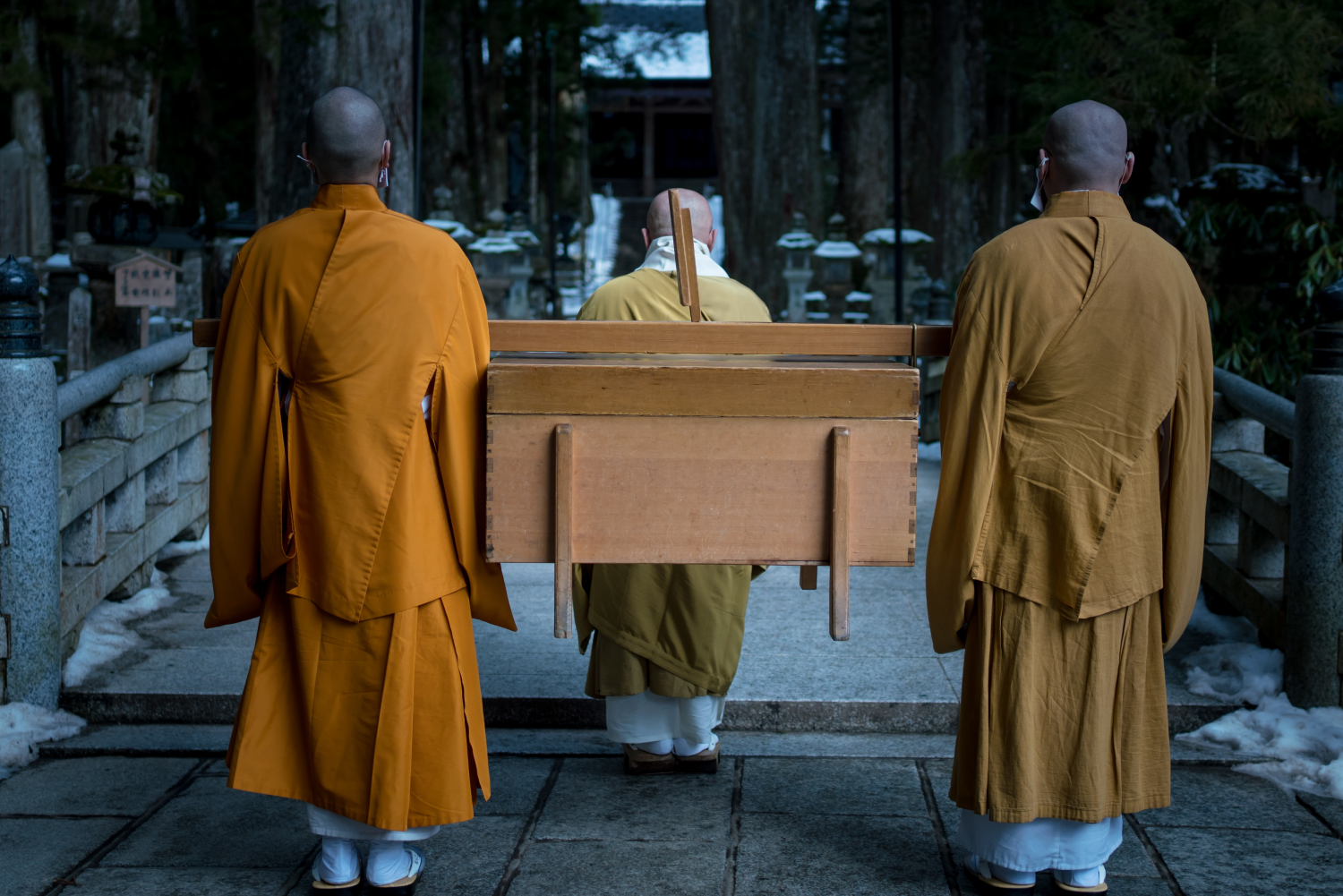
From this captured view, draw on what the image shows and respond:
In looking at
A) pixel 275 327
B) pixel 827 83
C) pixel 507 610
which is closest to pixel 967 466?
pixel 507 610

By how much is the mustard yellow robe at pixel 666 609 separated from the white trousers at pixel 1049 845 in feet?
3.22

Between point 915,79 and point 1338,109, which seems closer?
point 1338,109

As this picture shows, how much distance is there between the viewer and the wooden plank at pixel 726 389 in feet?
8.77

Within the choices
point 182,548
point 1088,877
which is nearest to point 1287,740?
point 1088,877

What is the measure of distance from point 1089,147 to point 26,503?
315cm

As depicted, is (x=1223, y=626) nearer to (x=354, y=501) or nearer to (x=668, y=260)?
(x=668, y=260)

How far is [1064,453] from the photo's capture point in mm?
2840

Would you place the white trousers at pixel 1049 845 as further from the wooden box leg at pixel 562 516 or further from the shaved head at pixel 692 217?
the shaved head at pixel 692 217

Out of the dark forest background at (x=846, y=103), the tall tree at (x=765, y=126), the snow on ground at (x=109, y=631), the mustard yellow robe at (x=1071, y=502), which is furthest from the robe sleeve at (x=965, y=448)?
the tall tree at (x=765, y=126)

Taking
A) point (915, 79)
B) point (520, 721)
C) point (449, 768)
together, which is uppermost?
point (915, 79)

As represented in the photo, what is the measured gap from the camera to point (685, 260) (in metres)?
2.99

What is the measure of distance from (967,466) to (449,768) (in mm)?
1280

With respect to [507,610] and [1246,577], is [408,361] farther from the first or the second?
[1246,577]

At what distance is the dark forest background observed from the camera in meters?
6.82
